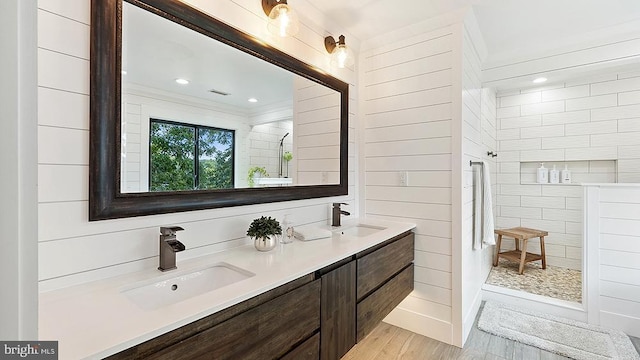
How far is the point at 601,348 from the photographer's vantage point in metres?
2.13

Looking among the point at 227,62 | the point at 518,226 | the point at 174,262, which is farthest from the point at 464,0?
the point at 518,226

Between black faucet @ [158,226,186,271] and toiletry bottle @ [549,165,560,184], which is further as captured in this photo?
toiletry bottle @ [549,165,560,184]

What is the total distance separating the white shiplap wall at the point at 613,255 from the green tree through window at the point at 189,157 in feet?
9.52

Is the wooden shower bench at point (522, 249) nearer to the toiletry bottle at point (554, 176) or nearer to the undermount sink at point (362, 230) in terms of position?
the toiletry bottle at point (554, 176)

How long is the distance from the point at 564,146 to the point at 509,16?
221 cm

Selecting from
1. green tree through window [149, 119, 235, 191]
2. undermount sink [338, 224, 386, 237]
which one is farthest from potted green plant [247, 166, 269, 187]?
undermount sink [338, 224, 386, 237]

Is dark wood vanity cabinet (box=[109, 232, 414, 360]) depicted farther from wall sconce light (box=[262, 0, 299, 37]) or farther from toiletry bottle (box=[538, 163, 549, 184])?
toiletry bottle (box=[538, 163, 549, 184])

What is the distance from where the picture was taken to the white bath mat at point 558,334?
210 centimetres

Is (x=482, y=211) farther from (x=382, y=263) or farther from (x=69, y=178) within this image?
(x=69, y=178)

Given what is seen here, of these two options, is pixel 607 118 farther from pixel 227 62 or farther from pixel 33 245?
pixel 33 245

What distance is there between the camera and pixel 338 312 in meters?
1.51

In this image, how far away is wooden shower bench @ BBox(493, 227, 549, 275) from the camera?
342cm

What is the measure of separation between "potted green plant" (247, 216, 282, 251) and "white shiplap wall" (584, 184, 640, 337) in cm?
264

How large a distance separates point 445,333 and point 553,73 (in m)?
2.60
